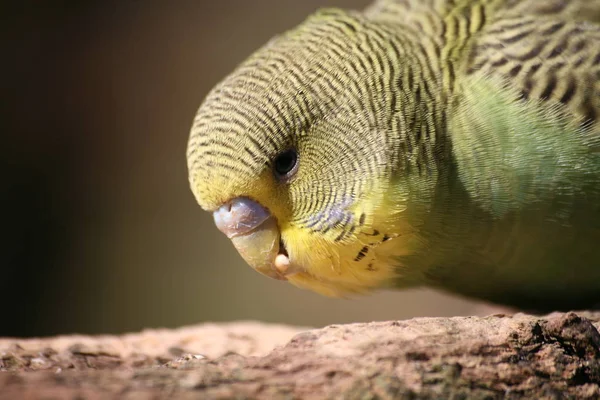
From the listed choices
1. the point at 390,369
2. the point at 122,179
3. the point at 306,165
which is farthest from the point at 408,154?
the point at 122,179

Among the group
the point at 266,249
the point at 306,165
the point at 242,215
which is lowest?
the point at 266,249

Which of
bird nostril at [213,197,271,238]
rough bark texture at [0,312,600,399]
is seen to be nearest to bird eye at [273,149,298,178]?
bird nostril at [213,197,271,238]

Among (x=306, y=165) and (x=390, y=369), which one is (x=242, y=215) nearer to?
(x=306, y=165)

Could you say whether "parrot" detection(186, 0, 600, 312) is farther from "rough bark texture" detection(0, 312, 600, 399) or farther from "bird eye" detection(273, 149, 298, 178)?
"rough bark texture" detection(0, 312, 600, 399)

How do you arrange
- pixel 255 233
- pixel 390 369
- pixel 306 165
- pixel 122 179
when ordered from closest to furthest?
1. pixel 390 369
2. pixel 306 165
3. pixel 255 233
4. pixel 122 179

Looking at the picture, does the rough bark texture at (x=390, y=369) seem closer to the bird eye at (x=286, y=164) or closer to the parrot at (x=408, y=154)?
the parrot at (x=408, y=154)

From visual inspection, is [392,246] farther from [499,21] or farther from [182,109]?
[182,109]
